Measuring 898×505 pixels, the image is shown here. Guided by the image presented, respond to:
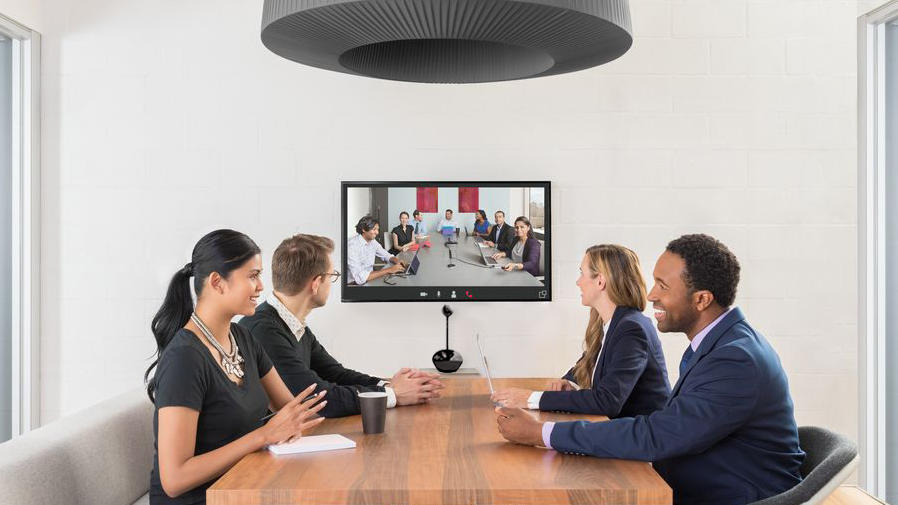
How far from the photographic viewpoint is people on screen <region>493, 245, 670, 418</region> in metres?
2.52

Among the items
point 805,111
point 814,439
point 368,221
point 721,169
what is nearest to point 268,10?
point 814,439

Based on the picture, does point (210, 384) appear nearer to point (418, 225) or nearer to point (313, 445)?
point (313, 445)

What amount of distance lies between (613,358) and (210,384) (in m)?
1.22

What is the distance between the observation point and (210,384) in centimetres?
210

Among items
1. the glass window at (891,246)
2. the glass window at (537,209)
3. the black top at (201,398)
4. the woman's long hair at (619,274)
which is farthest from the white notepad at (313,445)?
the glass window at (891,246)

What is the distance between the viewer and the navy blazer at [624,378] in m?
2.51

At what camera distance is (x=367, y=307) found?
4.27 m

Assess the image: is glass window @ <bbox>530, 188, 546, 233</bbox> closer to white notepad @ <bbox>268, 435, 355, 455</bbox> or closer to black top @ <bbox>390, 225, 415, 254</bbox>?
black top @ <bbox>390, 225, 415, 254</bbox>

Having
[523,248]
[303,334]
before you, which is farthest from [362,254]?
[303,334]

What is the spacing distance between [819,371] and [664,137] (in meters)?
1.41

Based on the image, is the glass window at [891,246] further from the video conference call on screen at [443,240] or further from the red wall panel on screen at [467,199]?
the red wall panel on screen at [467,199]

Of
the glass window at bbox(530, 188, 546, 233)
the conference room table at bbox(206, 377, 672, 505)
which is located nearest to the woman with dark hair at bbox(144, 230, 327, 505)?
the conference room table at bbox(206, 377, 672, 505)

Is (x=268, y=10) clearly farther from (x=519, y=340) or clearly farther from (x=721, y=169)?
(x=721, y=169)

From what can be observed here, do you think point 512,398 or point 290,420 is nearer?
point 290,420
